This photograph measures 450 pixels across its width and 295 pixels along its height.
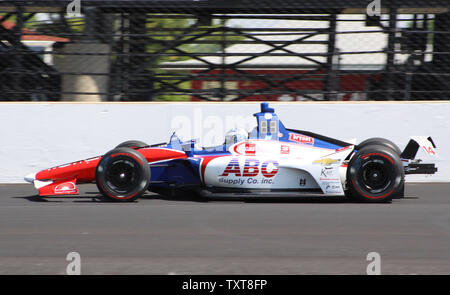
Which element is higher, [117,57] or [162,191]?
[117,57]

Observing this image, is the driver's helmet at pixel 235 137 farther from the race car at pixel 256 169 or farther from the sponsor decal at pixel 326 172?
the sponsor decal at pixel 326 172

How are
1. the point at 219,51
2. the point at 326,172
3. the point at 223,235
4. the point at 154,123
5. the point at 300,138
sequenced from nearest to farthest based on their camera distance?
the point at 223,235
the point at 326,172
the point at 300,138
the point at 154,123
the point at 219,51

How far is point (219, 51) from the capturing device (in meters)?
11.7

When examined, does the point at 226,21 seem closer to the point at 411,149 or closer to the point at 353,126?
the point at 353,126

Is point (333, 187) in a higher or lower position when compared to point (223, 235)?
higher

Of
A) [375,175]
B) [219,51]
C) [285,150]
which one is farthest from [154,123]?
[375,175]

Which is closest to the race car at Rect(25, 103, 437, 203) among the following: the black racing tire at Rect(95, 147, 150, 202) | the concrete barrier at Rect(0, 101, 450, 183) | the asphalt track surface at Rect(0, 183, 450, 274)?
the black racing tire at Rect(95, 147, 150, 202)

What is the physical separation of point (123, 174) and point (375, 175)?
114 inches

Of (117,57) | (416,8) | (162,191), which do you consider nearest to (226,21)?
(117,57)

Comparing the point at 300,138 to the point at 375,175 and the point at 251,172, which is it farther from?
the point at 375,175

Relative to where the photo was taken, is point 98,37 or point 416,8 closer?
point 98,37

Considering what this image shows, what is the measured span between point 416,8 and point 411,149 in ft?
16.8

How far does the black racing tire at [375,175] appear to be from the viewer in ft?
23.3

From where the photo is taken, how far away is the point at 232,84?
1143 cm
